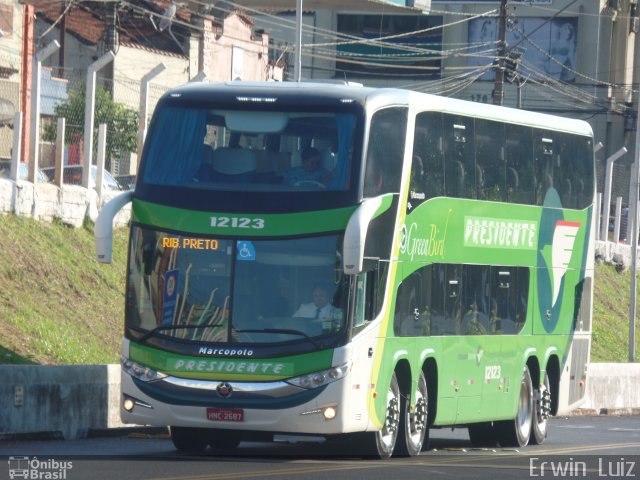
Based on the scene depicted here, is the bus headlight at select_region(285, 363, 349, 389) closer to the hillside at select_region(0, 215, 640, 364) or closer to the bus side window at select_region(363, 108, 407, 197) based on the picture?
the bus side window at select_region(363, 108, 407, 197)

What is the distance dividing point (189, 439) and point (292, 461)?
1.68 m

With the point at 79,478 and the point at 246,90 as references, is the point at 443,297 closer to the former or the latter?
the point at 246,90

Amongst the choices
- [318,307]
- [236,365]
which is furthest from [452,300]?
[236,365]

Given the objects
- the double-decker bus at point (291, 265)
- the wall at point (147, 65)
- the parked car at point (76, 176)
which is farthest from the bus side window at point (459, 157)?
the wall at point (147, 65)

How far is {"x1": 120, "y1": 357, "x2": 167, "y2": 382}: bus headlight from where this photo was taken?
16.0 metres

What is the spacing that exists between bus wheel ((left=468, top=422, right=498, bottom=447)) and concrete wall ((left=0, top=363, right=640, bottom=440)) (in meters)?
5.10

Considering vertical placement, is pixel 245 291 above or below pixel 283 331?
above

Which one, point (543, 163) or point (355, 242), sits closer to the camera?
point (355, 242)

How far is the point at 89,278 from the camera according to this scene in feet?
86.2

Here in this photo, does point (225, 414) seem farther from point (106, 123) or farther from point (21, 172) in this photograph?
point (106, 123)

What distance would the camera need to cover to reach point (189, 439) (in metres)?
17.4

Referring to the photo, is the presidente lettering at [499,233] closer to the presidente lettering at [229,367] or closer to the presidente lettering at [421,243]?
the presidente lettering at [421,243]

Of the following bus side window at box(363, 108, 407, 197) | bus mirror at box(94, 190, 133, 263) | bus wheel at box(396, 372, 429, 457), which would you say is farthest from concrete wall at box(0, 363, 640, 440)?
bus side window at box(363, 108, 407, 197)

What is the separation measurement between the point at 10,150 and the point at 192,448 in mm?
10284
